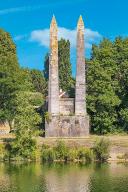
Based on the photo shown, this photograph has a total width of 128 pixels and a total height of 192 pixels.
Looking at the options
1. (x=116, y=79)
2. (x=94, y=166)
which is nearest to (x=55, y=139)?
(x=94, y=166)

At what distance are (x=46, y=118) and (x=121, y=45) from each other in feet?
41.8

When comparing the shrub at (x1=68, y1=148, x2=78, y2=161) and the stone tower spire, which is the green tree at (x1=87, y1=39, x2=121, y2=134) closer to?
the stone tower spire

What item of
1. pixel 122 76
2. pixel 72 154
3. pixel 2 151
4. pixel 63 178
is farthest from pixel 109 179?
pixel 122 76

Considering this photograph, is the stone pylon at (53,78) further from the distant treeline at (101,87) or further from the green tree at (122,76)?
the green tree at (122,76)

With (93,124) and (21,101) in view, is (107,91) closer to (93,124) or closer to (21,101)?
(93,124)

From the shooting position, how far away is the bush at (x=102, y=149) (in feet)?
185

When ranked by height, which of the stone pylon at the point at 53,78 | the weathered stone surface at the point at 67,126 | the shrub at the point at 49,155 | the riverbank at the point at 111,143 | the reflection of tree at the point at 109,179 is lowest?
the reflection of tree at the point at 109,179

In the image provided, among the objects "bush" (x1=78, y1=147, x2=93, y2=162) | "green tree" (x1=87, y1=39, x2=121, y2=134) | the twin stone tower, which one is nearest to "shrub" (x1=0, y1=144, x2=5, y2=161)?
the twin stone tower

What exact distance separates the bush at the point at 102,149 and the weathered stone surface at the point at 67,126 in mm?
6711

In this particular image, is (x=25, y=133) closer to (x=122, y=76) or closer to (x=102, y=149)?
(x=102, y=149)

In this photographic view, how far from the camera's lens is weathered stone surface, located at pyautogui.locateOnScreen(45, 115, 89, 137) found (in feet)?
208

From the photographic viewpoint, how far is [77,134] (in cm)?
6388

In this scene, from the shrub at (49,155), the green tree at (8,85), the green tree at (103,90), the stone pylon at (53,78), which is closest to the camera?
the shrub at (49,155)

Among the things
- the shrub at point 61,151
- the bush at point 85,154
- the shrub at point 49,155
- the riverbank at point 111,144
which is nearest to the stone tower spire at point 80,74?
the riverbank at point 111,144
